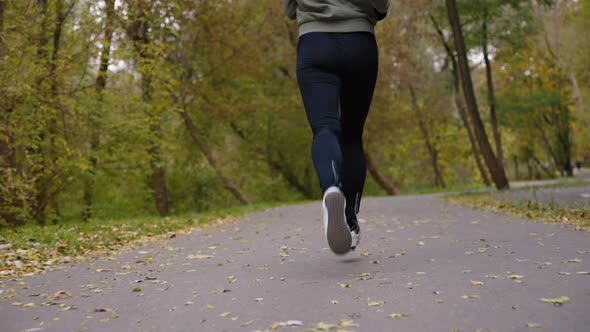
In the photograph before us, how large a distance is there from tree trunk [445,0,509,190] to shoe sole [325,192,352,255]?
1075 centimetres

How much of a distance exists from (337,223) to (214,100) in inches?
685

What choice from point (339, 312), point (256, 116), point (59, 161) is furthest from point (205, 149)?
point (339, 312)

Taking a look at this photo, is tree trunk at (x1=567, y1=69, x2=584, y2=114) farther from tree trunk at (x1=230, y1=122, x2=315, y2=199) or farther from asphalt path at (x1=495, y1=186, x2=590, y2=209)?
asphalt path at (x1=495, y1=186, x2=590, y2=209)

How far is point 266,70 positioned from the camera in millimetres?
23891

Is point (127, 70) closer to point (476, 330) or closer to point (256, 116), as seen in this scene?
point (256, 116)

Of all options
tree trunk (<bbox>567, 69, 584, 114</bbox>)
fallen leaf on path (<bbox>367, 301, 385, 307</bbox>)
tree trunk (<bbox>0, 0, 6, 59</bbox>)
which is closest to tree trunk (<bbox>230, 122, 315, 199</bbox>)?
tree trunk (<bbox>567, 69, 584, 114</bbox>)

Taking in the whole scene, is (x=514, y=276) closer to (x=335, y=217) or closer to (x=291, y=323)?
(x=335, y=217)

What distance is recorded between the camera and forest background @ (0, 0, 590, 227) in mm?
10172

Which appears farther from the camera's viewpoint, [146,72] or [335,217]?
[146,72]

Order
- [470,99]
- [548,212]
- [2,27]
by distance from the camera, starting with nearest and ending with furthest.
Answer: [548,212]
[2,27]
[470,99]

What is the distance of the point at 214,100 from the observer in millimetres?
20375

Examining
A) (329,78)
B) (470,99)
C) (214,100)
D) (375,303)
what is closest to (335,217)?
(375,303)

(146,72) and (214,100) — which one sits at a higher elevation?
(214,100)

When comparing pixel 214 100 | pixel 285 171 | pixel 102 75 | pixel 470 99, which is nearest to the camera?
pixel 102 75
